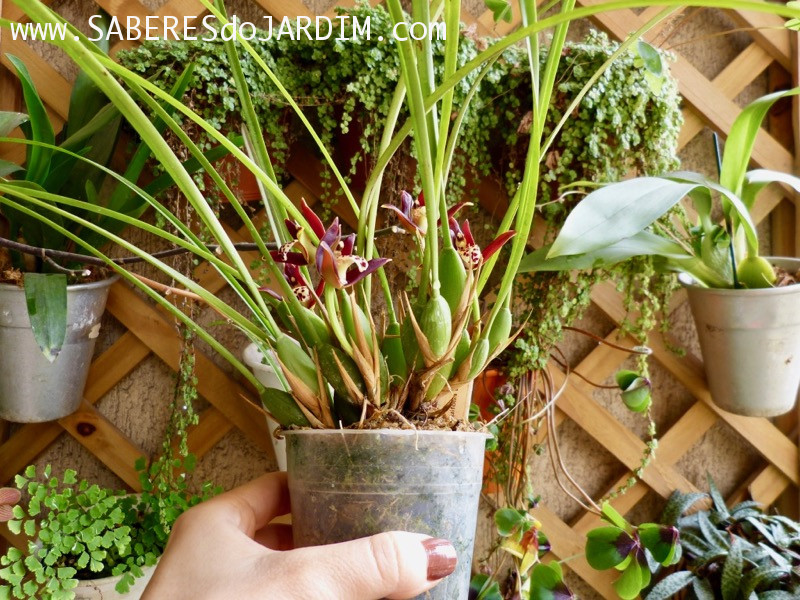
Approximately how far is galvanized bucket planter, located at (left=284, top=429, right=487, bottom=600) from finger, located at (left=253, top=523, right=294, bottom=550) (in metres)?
0.16

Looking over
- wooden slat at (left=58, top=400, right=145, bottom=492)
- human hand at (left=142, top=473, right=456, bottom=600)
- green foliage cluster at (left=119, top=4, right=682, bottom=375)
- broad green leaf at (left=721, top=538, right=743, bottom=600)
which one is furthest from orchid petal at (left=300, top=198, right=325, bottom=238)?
broad green leaf at (left=721, top=538, right=743, bottom=600)

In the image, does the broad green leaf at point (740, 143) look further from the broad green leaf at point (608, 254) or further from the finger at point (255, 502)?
the finger at point (255, 502)

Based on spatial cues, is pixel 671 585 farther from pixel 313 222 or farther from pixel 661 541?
pixel 313 222

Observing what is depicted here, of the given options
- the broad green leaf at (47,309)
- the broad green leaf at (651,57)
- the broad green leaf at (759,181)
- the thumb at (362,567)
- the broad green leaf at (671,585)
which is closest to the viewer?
the thumb at (362,567)

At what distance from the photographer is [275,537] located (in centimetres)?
62

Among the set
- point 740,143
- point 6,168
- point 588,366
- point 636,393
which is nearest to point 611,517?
point 636,393

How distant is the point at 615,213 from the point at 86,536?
2.75 feet

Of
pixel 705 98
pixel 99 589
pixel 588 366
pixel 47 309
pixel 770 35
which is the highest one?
pixel 770 35

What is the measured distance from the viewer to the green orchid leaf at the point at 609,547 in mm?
891

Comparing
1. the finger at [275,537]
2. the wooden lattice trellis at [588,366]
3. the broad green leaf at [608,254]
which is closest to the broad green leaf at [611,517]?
the wooden lattice trellis at [588,366]

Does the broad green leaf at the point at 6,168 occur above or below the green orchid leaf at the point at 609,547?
above

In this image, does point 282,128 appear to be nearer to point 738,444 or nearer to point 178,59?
point 178,59

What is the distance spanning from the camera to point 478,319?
0.50 meters

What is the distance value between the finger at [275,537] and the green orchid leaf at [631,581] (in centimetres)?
49
